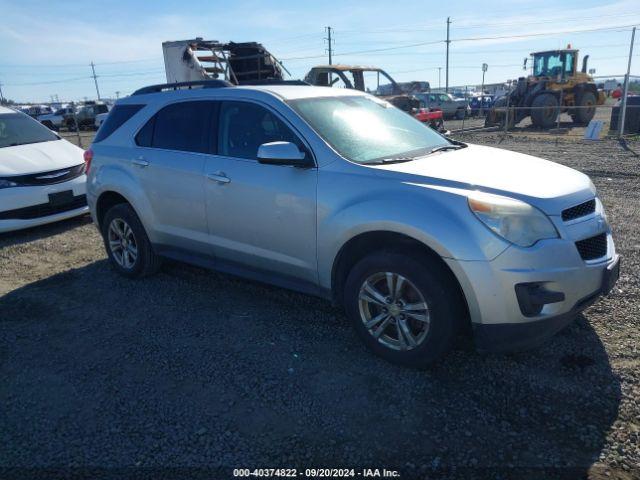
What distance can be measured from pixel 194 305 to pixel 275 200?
143 cm

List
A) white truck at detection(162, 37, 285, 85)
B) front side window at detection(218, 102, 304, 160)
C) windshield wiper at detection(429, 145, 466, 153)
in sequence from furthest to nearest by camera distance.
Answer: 1. white truck at detection(162, 37, 285, 85)
2. windshield wiper at detection(429, 145, 466, 153)
3. front side window at detection(218, 102, 304, 160)

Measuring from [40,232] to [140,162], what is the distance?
3.51 metres

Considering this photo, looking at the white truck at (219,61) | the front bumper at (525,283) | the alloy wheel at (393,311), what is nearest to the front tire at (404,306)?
the alloy wheel at (393,311)

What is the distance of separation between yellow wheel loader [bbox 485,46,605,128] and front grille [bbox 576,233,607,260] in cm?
1782

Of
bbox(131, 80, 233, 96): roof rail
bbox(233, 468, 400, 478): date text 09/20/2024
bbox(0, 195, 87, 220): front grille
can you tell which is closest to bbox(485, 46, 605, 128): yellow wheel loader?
bbox(0, 195, 87, 220): front grille

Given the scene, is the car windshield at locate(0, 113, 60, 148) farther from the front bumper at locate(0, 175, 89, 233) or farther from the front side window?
the front side window

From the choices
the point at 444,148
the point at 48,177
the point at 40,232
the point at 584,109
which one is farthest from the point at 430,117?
the point at 444,148

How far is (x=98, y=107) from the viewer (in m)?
31.1

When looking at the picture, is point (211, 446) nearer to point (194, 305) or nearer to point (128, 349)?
point (128, 349)

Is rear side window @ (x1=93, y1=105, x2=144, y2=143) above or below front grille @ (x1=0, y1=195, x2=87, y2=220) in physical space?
above

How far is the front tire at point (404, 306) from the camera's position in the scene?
3008 millimetres

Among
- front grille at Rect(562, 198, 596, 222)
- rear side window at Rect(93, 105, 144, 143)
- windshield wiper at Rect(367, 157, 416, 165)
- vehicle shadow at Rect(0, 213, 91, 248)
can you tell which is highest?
rear side window at Rect(93, 105, 144, 143)

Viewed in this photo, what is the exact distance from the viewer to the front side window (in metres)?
3.82

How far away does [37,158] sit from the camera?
7113 mm
